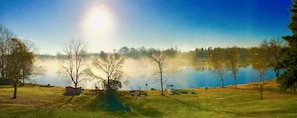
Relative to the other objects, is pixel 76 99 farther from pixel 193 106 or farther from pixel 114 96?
pixel 193 106

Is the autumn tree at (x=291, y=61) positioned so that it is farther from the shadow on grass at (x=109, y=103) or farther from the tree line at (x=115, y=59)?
the shadow on grass at (x=109, y=103)

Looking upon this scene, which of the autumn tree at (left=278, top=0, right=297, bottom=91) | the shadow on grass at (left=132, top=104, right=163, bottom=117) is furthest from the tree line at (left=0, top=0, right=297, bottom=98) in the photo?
the shadow on grass at (left=132, top=104, right=163, bottom=117)

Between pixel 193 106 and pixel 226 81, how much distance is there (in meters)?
59.9

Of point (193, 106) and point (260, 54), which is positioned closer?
point (193, 106)

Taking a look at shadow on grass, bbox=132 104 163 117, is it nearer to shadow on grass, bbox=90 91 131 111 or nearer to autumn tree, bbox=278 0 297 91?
shadow on grass, bbox=90 91 131 111

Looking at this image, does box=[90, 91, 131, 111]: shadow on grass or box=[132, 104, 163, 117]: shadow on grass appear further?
box=[90, 91, 131, 111]: shadow on grass

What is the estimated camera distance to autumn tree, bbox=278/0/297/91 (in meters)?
26.2

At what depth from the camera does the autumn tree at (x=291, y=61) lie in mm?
26219

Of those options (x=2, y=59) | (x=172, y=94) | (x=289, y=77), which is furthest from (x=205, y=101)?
(x=2, y=59)

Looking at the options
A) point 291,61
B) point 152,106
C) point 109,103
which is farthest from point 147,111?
point 291,61

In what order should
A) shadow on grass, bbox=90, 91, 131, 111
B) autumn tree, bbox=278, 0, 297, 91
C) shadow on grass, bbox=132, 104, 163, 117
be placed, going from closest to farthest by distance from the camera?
autumn tree, bbox=278, 0, 297, 91 → shadow on grass, bbox=132, 104, 163, 117 → shadow on grass, bbox=90, 91, 131, 111

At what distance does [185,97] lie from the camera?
54.1 meters

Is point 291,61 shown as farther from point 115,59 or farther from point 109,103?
point 115,59

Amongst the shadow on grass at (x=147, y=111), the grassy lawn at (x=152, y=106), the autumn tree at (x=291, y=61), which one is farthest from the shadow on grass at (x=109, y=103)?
the autumn tree at (x=291, y=61)
